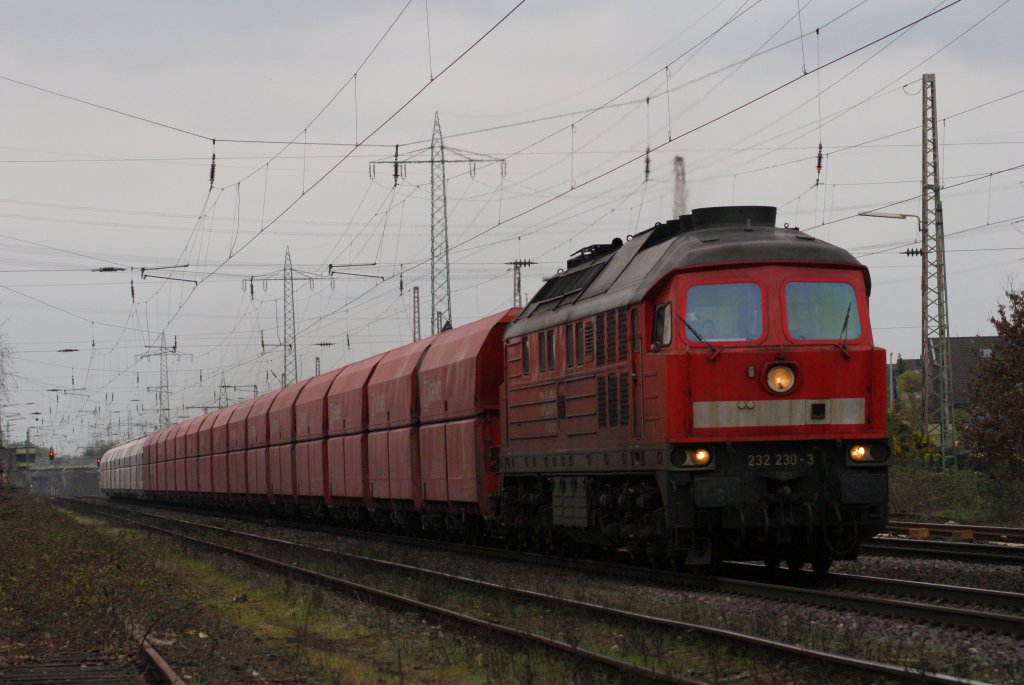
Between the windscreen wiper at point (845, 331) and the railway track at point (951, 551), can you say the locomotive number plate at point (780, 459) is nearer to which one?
the windscreen wiper at point (845, 331)

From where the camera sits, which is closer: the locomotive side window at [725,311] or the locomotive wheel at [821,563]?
the locomotive side window at [725,311]

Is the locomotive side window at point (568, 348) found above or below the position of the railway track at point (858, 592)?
above

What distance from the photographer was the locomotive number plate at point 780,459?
15.2m

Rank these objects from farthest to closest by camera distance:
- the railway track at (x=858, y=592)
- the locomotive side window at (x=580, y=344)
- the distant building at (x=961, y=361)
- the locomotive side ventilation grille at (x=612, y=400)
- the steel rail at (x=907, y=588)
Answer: the distant building at (x=961, y=361) → the locomotive side window at (x=580, y=344) → the locomotive side ventilation grille at (x=612, y=400) → the steel rail at (x=907, y=588) → the railway track at (x=858, y=592)

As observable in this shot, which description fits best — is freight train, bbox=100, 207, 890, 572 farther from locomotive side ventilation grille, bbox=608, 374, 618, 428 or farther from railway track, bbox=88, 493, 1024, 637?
railway track, bbox=88, 493, 1024, 637

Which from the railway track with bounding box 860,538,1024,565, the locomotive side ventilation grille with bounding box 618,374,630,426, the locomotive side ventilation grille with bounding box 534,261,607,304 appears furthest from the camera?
the locomotive side ventilation grille with bounding box 534,261,607,304

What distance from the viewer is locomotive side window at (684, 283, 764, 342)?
50.7 ft

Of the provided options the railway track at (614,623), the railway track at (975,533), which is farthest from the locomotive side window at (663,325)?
the railway track at (975,533)

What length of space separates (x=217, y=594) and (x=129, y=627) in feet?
16.7

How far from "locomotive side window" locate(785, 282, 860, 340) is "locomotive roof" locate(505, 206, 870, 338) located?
339 mm

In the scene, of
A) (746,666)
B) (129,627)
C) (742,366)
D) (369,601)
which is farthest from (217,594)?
(746,666)

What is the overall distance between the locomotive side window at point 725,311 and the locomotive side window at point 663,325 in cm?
24

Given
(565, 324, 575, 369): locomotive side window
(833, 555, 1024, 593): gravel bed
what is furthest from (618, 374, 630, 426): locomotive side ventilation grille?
(833, 555, 1024, 593): gravel bed

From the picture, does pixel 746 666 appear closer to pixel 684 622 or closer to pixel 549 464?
pixel 684 622
